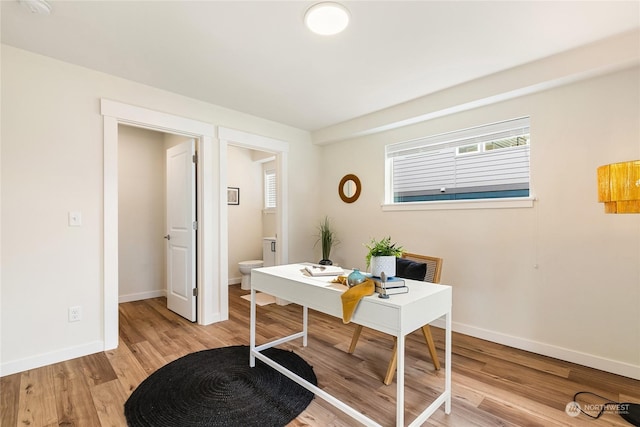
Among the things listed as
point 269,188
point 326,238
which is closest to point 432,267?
point 326,238

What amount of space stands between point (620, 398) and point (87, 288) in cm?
394

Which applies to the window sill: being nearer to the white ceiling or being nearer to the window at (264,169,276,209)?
the white ceiling

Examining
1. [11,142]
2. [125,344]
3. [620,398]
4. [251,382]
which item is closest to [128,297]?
[125,344]

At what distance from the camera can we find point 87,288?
2568 millimetres

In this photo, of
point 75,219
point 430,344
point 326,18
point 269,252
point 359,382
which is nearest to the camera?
point 326,18

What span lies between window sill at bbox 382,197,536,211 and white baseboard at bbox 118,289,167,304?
3.39 meters

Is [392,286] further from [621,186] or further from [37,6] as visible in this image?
[37,6]

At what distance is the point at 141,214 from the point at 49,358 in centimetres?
225

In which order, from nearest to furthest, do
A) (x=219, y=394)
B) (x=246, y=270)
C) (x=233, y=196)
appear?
1. (x=219, y=394)
2. (x=246, y=270)
3. (x=233, y=196)

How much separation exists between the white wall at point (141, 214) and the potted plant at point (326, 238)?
7.57ft

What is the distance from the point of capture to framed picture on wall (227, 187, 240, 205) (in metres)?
5.25

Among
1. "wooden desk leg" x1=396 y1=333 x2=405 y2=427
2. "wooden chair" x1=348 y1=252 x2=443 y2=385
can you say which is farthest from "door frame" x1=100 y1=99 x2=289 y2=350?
"wooden desk leg" x1=396 y1=333 x2=405 y2=427

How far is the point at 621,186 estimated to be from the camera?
68.2 inches

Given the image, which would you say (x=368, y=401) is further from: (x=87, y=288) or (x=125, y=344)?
(x=87, y=288)
